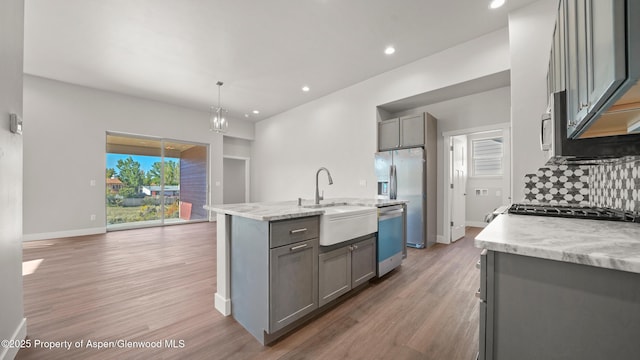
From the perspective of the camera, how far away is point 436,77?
3.86m

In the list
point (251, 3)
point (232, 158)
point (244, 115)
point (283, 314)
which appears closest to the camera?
point (283, 314)

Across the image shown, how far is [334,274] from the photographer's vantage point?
2.12 metres

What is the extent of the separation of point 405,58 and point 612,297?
13.5 ft

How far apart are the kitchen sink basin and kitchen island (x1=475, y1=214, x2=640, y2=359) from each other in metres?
1.15

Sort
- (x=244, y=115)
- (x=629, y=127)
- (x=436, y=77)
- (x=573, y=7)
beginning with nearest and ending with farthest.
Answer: (x=629, y=127), (x=573, y=7), (x=436, y=77), (x=244, y=115)

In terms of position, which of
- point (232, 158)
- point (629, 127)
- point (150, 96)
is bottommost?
point (629, 127)

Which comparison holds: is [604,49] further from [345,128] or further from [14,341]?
[345,128]

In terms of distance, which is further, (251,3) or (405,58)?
(405,58)

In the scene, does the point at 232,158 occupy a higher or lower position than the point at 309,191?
higher

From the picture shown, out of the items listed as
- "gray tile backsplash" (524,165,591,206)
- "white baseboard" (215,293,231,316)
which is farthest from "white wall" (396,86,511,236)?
"white baseboard" (215,293,231,316)

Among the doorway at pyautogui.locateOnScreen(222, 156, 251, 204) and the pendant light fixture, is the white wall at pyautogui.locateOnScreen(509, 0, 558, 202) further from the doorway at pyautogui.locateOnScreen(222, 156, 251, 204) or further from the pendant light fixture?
the doorway at pyautogui.locateOnScreen(222, 156, 251, 204)

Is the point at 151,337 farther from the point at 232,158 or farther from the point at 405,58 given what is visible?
the point at 232,158

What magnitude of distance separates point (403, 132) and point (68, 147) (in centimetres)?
680

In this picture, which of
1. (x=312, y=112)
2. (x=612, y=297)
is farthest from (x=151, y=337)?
(x=312, y=112)
